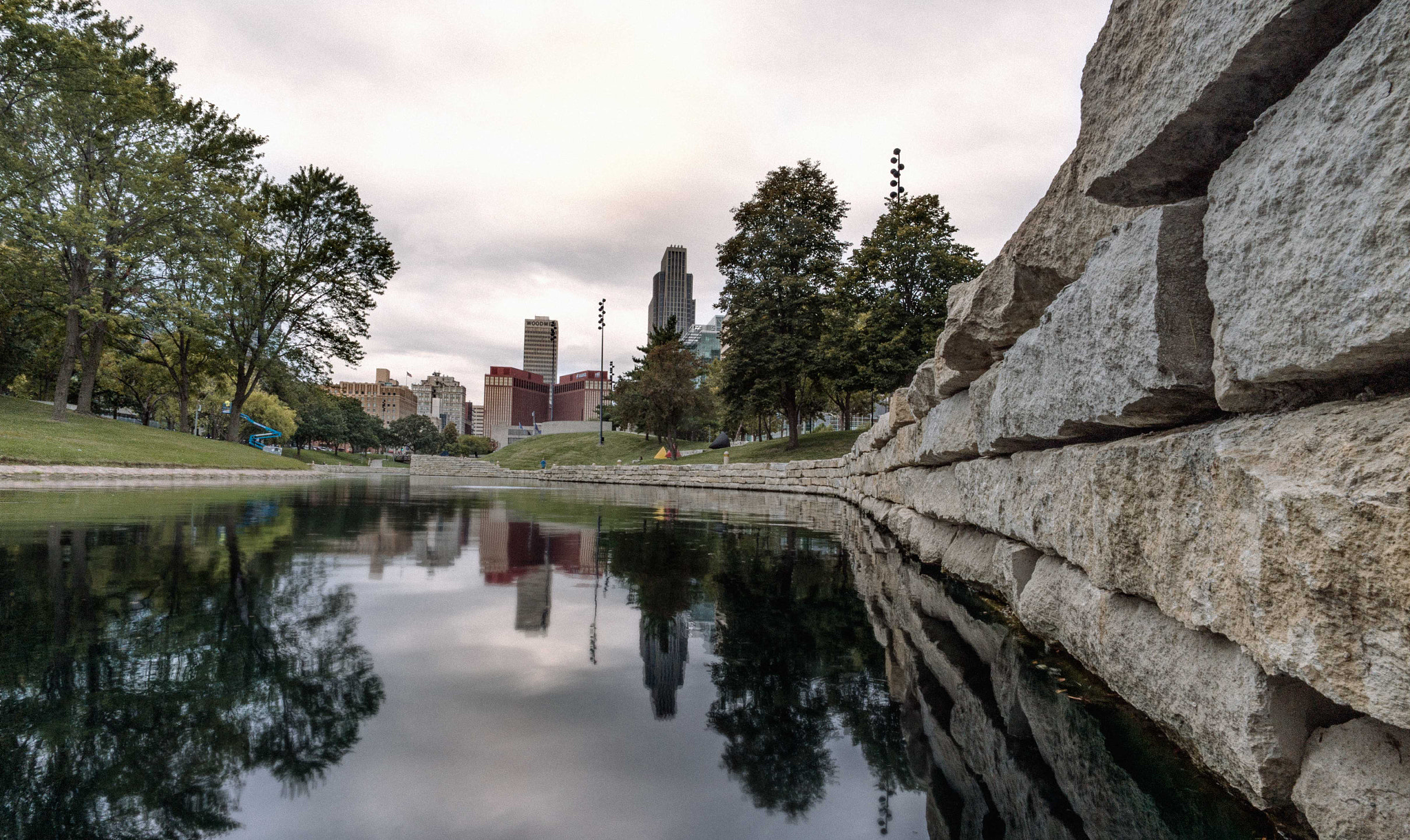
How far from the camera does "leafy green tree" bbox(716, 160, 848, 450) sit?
28000mm

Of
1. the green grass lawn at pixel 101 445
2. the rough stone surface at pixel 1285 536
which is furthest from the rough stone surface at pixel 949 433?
the green grass lawn at pixel 101 445

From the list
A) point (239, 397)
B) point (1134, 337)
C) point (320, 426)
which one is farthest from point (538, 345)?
point (1134, 337)

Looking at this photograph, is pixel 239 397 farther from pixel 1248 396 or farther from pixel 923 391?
pixel 1248 396

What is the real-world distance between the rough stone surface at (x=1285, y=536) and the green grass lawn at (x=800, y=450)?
821 inches

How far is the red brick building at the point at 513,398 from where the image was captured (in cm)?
12444

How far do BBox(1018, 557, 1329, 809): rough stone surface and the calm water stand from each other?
4.1 inches

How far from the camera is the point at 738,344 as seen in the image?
93.5 feet

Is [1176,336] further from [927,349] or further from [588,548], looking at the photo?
[927,349]

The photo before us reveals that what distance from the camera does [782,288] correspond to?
28.4m

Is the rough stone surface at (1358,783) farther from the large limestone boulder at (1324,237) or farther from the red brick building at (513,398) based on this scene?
the red brick building at (513,398)

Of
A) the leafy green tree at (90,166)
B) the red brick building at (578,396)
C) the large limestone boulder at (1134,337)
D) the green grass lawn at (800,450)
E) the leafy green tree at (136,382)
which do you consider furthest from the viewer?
the red brick building at (578,396)

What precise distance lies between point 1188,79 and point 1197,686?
158cm

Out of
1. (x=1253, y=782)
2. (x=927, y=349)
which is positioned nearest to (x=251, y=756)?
(x=1253, y=782)

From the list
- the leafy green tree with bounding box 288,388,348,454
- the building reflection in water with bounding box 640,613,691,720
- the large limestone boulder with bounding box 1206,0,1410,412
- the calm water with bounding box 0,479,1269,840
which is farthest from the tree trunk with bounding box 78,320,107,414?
the leafy green tree with bounding box 288,388,348,454
